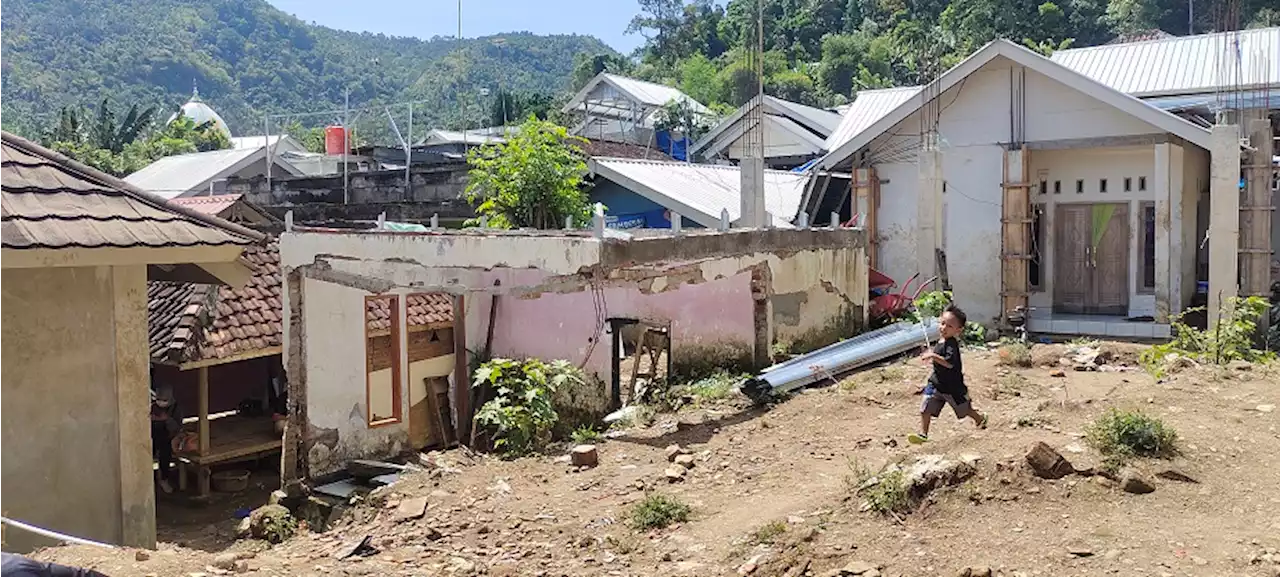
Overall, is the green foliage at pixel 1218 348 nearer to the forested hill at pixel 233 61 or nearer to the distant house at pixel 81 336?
the distant house at pixel 81 336

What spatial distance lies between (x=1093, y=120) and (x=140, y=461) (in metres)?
14.3

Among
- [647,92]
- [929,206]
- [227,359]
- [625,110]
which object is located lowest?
[227,359]

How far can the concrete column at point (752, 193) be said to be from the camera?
1528 centimetres

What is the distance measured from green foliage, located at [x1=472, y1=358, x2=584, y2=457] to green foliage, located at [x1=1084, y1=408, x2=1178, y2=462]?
17.4 feet

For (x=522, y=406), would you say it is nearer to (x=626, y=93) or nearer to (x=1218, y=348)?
(x=1218, y=348)

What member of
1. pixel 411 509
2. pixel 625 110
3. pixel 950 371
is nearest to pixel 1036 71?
pixel 950 371

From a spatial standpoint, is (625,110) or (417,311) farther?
(625,110)

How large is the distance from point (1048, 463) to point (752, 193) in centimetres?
936

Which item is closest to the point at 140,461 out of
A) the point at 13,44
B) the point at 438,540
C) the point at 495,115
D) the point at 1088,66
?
the point at 438,540

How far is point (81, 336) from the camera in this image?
554cm

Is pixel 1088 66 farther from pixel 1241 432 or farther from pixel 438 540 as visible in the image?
pixel 438 540

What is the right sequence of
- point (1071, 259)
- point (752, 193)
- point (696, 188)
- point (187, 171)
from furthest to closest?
point (187, 171) → point (696, 188) → point (1071, 259) → point (752, 193)

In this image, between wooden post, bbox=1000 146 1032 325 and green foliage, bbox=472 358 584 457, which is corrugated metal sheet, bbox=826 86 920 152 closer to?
wooden post, bbox=1000 146 1032 325

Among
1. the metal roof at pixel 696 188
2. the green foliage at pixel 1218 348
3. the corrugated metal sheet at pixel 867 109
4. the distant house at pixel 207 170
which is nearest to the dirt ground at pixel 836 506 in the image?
the green foliage at pixel 1218 348
